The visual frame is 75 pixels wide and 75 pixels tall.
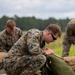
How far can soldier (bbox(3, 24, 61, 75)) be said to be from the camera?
6.88 metres

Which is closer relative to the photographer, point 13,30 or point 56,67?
point 56,67

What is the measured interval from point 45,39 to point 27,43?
0.34 metres

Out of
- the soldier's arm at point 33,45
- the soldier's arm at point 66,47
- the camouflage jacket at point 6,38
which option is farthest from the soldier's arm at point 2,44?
the soldier's arm at point 33,45

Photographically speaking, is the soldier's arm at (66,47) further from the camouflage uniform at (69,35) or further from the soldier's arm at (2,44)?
the soldier's arm at (2,44)

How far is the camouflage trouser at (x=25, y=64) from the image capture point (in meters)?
7.06

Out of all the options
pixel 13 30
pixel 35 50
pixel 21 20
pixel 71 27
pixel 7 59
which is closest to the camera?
pixel 35 50

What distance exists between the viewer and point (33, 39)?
22.6 feet

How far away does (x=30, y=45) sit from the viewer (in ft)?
22.5

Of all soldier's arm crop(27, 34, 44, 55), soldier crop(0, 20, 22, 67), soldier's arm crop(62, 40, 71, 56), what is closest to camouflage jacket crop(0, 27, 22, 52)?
soldier crop(0, 20, 22, 67)

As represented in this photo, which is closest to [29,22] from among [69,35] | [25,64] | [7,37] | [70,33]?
[7,37]

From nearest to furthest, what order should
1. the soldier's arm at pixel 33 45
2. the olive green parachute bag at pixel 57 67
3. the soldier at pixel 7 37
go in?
the soldier's arm at pixel 33 45 < the olive green parachute bag at pixel 57 67 < the soldier at pixel 7 37

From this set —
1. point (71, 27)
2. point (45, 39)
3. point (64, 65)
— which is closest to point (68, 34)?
point (71, 27)

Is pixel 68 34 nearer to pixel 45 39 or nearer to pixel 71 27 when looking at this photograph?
pixel 71 27

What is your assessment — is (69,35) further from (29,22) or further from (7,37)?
(29,22)
